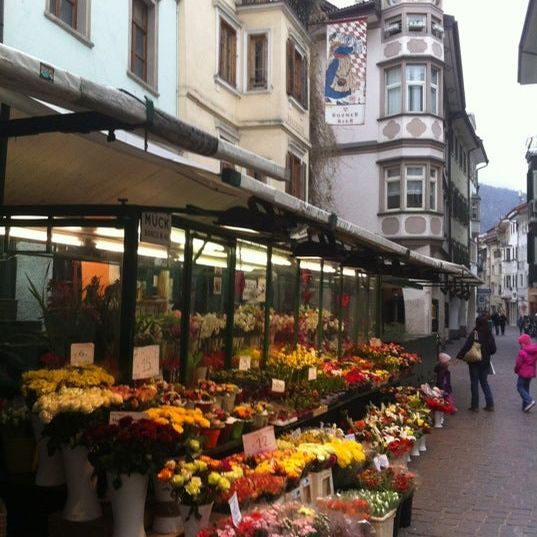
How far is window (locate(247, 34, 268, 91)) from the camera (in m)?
18.8

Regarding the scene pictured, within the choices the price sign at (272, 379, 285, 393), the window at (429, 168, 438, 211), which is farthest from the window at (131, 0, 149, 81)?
the window at (429, 168, 438, 211)

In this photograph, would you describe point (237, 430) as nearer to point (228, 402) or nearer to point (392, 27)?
point (228, 402)

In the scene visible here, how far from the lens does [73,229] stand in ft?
18.5

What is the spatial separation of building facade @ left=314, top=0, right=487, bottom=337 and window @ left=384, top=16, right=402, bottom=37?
0.13 ft

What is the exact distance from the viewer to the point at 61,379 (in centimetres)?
490

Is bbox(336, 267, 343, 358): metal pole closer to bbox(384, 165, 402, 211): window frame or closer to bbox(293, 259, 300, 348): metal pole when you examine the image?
bbox(293, 259, 300, 348): metal pole

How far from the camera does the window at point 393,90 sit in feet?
98.8

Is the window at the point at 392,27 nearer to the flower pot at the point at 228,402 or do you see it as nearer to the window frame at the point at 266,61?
the window frame at the point at 266,61

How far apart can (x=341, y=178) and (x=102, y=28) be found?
20154mm

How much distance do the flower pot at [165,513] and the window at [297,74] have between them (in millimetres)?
15782

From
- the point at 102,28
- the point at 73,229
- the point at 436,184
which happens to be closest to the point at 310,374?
the point at 73,229

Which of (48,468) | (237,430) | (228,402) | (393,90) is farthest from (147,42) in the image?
(393,90)

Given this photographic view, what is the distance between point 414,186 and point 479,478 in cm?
2228

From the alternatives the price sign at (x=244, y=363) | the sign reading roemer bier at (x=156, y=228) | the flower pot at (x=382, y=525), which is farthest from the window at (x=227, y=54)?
the flower pot at (x=382, y=525)
